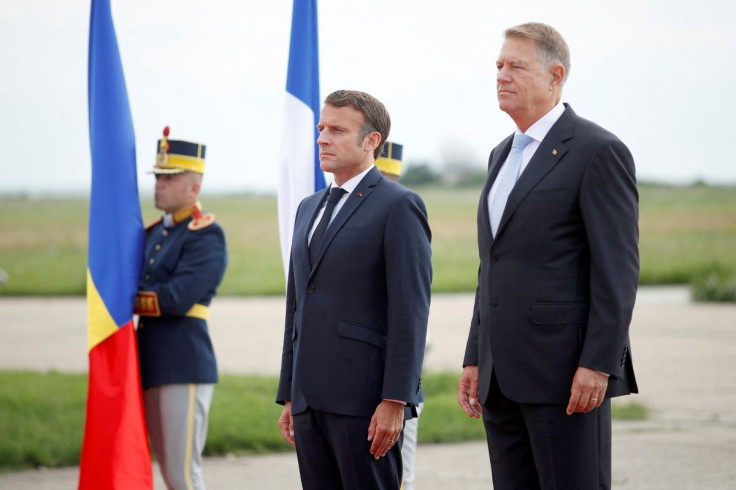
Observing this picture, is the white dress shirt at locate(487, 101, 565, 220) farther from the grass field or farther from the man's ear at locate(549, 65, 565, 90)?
the grass field

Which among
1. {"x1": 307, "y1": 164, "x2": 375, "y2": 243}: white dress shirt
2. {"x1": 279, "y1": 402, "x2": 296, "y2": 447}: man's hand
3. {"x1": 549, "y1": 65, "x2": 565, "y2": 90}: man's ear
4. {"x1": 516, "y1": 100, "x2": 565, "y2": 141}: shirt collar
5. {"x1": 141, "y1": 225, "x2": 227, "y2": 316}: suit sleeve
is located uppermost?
{"x1": 549, "y1": 65, "x2": 565, "y2": 90}: man's ear

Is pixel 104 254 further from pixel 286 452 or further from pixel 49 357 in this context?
pixel 49 357

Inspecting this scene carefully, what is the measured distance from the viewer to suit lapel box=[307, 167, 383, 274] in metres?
3.20

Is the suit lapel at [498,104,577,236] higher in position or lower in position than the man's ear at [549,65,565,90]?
lower

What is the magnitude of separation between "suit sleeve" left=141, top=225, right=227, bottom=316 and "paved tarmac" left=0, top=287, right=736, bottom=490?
1.66m

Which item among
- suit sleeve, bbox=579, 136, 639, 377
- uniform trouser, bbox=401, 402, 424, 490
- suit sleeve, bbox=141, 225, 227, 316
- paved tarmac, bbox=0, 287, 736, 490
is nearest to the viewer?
suit sleeve, bbox=579, 136, 639, 377

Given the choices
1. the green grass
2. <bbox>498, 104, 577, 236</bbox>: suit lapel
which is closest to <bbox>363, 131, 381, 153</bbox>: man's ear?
<bbox>498, 104, 577, 236</bbox>: suit lapel

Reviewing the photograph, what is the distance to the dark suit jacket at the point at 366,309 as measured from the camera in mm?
3094

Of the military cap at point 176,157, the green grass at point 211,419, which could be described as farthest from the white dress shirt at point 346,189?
the green grass at point 211,419

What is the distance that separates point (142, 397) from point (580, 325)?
2335 millimetres

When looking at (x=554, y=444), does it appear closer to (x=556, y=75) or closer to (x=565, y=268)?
(x=565, y=268)

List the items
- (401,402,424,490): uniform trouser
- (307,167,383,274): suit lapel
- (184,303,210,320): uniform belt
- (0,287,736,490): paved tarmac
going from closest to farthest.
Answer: (307,167,383,274): suit lapel
(184,303,210,320): uniform belt
(401,402,424,490): uniform trouser
(0,287,736,490): paved tarmac

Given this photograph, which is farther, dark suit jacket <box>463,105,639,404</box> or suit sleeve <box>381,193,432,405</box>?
suit sleeve <box>381,193,432,405</box>

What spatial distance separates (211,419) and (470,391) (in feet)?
14.0
